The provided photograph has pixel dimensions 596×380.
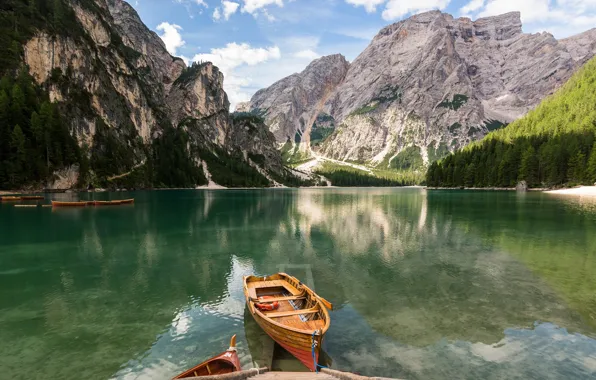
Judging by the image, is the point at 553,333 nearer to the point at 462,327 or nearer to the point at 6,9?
the point at 462,327

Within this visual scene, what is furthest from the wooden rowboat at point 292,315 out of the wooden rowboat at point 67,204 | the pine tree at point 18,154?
the pine tree at point 18,154

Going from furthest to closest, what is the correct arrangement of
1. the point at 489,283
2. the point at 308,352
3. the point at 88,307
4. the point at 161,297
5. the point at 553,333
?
the point at 489,283, the point at 161,297, the point at 88,307, the point at 553,333, the point at 308,352

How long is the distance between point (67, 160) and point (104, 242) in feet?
390

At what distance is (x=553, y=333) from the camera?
16375mm

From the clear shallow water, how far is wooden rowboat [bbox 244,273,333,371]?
4.77ft

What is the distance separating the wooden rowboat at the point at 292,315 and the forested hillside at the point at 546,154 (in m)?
158

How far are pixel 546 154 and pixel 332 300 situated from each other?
172 m

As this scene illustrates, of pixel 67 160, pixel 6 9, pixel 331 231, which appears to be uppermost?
pixel 6 9

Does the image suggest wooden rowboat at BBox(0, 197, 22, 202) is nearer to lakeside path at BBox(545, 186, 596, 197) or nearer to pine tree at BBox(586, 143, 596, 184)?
lakeside path at BBox(545, 186, 596, 197)

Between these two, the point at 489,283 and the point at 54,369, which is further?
the point at 489,283

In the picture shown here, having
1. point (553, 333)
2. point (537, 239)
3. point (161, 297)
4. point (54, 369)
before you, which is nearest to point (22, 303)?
point (161, 297)

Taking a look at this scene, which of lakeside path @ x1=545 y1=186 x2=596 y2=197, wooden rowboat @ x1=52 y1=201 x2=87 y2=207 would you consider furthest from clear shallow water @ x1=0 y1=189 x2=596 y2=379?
lakeside path @ x1=545 y1=186 x2=596 y2=197

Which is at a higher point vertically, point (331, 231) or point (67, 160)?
point (67, 160)

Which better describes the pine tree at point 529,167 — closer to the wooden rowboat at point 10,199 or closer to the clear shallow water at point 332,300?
the clear shallow water at point 332,300
